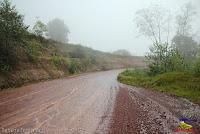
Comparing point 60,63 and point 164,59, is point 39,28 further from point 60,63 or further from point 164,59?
point 164,59

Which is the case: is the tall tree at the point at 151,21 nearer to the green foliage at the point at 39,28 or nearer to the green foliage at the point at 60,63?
the green foliage at the point at 60,63

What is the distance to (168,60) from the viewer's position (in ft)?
88.0

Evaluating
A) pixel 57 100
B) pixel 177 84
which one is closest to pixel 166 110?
pixel 57 100

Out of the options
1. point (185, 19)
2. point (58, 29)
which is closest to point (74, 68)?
point (185, 19)

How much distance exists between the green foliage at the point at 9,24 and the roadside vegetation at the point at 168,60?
36.8ft

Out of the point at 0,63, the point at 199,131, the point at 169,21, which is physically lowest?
the point at 199,131

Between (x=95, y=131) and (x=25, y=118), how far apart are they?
112 inches

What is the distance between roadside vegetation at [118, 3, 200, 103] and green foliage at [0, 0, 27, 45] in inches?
442

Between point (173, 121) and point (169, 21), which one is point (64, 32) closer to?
point (169, 21)

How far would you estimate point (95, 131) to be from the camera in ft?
26.7

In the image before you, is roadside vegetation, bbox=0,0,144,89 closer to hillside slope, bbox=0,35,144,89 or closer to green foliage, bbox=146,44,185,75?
hillside slope, bbox=0,35,144,89

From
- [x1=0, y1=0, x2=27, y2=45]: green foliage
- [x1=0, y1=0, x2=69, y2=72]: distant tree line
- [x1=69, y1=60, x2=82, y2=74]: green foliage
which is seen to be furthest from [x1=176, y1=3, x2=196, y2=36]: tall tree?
[x1=0, y1=0, x2=27, y2=45]: green foliage

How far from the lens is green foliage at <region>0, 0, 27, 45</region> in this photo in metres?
22.8

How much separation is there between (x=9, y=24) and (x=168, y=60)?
51.3 ft
